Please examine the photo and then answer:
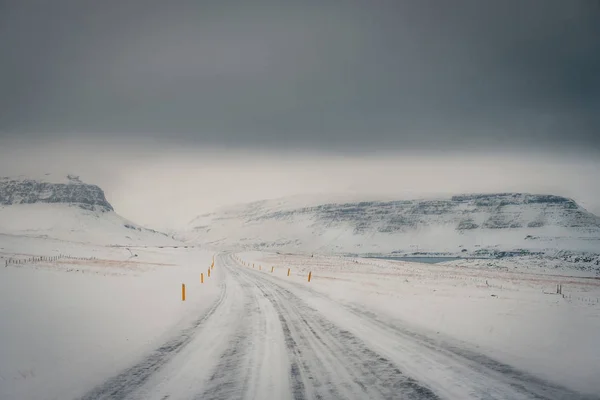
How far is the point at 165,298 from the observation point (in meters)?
20.6

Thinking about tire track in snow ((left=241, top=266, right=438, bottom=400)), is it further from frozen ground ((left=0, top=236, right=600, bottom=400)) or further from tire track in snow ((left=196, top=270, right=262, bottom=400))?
tire track in snow ((left=196, top=270, right=262, bottom=400))

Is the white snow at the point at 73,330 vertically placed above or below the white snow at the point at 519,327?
above

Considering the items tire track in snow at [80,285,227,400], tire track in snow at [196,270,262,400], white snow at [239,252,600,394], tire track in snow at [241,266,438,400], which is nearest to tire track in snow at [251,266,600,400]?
tire track in snow at [241,266,438,400]

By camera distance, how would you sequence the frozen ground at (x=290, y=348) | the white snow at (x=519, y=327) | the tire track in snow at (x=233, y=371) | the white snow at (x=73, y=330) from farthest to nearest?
the white snow at (x=519, y=327) < the white snow at (x=73, y=330) < the frozen ground at (x=290, y=348) < the tire track in snow at (x=233, y=371)

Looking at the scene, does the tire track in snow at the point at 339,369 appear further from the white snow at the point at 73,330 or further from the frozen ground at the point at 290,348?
the white snow at the point at 73,330

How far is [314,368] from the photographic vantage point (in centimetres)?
845

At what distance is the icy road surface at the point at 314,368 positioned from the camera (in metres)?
6.95

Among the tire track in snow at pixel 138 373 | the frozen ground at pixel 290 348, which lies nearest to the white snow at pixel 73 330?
the frozen ground at pixel 290 348

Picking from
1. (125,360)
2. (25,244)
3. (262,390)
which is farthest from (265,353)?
(25,244)

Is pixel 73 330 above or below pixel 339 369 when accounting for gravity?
above

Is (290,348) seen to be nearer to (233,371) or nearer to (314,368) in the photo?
(314,368)

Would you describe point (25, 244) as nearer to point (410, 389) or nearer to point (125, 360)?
point (125, 360)

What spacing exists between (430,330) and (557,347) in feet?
12.3

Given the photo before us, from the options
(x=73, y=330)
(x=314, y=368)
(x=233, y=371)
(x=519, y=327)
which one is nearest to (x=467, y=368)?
(x=314, y=368)
